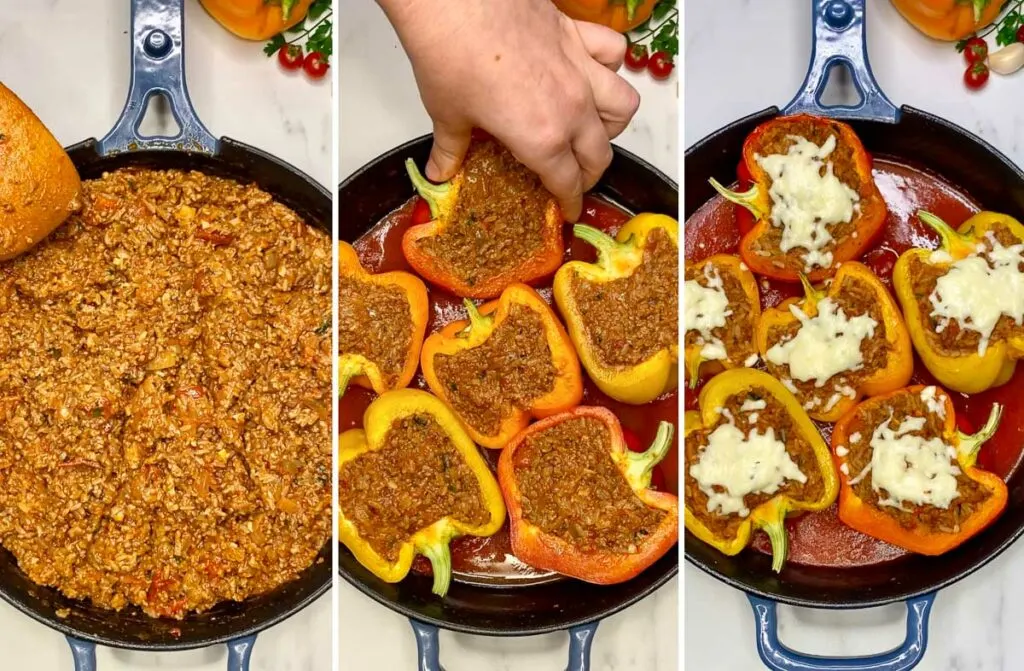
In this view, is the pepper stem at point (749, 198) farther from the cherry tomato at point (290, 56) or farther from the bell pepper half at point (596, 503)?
the cherry tomato at point (290, 56)

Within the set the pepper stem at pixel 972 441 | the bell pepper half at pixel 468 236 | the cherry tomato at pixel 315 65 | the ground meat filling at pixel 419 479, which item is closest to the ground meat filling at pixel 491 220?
the bell pepper half at pixel 468 236

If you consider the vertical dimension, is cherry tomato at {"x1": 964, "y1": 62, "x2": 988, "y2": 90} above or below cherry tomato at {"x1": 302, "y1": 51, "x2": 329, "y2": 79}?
above

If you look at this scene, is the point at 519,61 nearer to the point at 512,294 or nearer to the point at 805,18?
the point at 512,294

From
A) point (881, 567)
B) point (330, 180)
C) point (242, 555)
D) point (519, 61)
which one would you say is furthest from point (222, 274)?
point (881, 567)

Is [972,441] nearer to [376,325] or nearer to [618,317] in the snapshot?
[618,317]

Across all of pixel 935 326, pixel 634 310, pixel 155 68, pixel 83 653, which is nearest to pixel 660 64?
pixel 634 310

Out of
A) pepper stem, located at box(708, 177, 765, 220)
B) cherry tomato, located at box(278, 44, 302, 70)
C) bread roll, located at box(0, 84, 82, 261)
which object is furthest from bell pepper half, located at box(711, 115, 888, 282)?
bread roll, located at box(0, 84, 82, 261)

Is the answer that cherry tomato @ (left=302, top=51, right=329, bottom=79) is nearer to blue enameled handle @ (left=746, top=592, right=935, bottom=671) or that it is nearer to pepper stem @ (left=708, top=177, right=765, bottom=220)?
pepper stem @ (left=708, top=177, right=765, bottom=220)

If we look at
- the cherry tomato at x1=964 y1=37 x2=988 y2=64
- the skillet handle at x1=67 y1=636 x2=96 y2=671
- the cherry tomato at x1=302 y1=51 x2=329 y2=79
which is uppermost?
the cherry tomato at x1=964 y1=37 x2=988 y2=64
